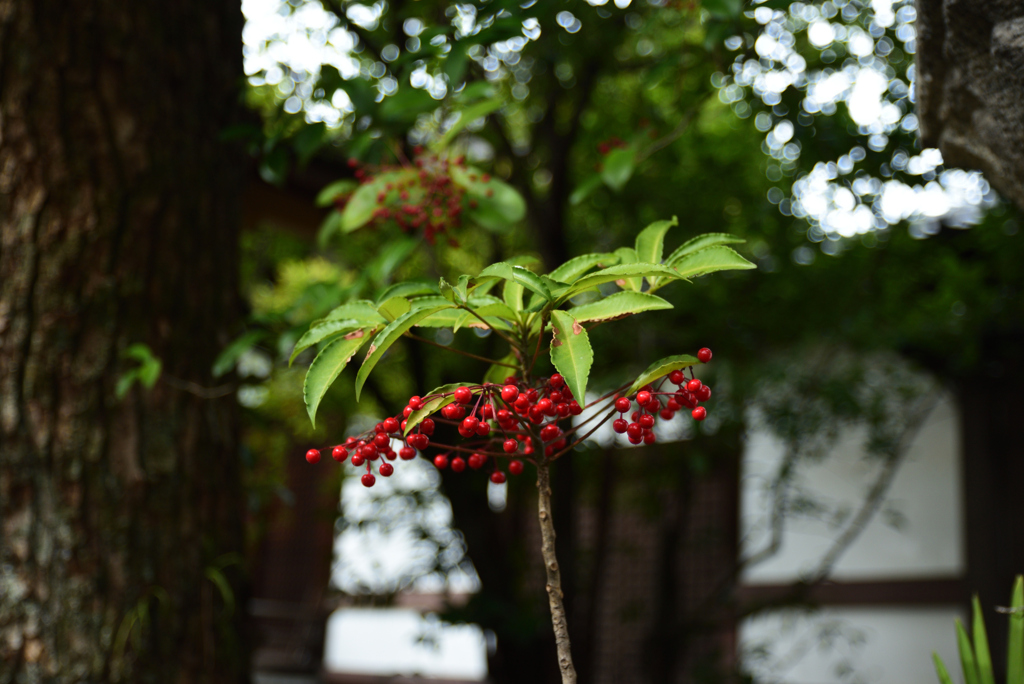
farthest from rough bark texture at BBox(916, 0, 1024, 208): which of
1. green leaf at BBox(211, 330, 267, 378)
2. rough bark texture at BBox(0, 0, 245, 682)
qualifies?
rough bark texture at BBox(0, 0, 245, 682)

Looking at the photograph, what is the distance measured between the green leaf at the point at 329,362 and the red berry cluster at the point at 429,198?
0.73m

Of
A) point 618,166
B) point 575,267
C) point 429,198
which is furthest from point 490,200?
point 575,267

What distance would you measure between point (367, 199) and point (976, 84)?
3.63 feet

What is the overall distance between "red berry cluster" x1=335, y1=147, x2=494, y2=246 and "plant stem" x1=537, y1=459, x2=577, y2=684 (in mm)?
884

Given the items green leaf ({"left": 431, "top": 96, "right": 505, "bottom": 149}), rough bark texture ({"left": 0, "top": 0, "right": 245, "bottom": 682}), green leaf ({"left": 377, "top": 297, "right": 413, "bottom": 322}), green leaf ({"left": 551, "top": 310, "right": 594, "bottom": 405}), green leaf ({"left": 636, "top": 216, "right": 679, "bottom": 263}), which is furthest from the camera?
rough bark texture ({"left": 0, "top": 0, "right": 245, "bottom": 682})

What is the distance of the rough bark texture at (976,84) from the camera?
51.6 inches

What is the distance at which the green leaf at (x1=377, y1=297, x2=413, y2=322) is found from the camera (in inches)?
37.7

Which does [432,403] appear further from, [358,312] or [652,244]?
[652,244]

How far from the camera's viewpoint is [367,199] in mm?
1751

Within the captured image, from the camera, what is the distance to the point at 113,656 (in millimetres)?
1762

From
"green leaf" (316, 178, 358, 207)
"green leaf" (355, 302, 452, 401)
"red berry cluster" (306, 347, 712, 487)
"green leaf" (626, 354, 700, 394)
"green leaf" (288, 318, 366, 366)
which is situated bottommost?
"red berry cluster" (306, 347, 712, 487)

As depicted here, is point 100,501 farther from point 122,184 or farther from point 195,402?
point 122,184

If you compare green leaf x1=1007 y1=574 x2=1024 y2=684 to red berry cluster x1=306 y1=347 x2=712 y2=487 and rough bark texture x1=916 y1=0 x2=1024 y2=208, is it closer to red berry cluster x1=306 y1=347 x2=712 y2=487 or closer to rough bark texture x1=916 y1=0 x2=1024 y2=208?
rough bark texture x1=916 y1=0 x2=1024 y2=208

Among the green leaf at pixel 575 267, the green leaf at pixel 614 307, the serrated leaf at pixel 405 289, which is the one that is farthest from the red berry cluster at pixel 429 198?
the green leaf at pixel 614 307
